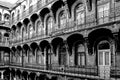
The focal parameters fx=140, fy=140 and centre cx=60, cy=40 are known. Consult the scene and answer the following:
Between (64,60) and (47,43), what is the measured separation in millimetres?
3302

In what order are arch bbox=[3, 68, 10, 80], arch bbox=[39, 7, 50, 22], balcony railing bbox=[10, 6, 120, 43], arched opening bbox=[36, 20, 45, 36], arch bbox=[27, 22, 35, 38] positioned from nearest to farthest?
balcony railing bbox=[10, 6, 120, 43]
arch bbox=[39, 7, 50, 22]
arched opening bbox=[36, 20, 45, 36]
arch bbox=[27, 22, 35, 38]
arch bbox=[3, 68, 10, 80]

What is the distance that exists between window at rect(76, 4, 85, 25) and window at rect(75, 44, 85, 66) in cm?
214

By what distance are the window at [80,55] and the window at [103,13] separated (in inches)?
115

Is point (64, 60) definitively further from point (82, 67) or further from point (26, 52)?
point (26, 52)

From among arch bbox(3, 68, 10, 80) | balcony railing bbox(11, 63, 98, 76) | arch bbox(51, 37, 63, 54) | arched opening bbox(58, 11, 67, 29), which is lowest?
arch bbox(3, 68, 10, 80)

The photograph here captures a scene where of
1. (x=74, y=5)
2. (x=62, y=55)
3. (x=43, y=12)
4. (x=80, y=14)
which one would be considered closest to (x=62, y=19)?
(x=74, y=5)

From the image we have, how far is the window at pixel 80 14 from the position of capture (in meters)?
12.1

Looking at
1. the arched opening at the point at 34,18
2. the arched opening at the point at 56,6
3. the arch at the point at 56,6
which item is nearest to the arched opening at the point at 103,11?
the arch at the point at 56,6

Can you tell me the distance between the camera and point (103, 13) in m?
10.5

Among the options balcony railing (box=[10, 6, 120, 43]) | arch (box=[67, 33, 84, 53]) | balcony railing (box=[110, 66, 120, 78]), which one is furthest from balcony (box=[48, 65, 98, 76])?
balcony railing (box=[10, 6, 120, 43])

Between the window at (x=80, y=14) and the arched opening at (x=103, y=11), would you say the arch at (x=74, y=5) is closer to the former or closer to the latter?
the window at (x=80, y=14)

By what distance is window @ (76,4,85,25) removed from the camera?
39.8 feet

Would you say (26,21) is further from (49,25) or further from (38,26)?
(49,25)

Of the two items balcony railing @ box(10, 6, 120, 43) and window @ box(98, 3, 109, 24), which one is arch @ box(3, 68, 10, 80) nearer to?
balcony railing @ box(10, 6, 120, 43)
